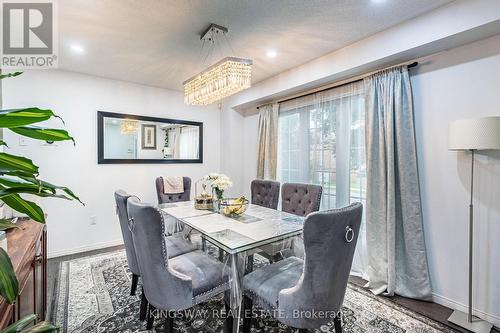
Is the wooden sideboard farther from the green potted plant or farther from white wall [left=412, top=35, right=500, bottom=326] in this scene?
white wall [left=412, top=35, right=500, bottom=326]

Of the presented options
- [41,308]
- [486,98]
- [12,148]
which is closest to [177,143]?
[12,148]

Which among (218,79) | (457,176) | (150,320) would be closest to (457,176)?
(457,176)

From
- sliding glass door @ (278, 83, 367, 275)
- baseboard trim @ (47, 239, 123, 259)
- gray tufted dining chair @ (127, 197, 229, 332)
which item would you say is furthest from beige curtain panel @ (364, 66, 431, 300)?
baseboard trim @ (47, 239, 123, 259)

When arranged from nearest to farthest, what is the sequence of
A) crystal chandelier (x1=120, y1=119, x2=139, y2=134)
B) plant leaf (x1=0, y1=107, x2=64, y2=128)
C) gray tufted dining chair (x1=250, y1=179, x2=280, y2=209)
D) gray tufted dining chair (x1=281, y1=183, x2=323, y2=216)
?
plant leaf (x1=0, y1=107, x2=64, y2=128)
gray tufted dining chair (x1=281, y1=183, x2=323, y2=216)
gray tufted dining chair (x1=250, y1=179, x2=280, y2=209)
crystal chandelier (x1=120, y1=119, x2=139, y2=134)

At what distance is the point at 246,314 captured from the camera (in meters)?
1.69

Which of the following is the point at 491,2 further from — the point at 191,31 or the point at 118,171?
the point at 118,171

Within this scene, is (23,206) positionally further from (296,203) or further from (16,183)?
(296,203)

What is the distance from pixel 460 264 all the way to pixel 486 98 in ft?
4.60

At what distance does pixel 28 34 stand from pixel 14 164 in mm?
2450

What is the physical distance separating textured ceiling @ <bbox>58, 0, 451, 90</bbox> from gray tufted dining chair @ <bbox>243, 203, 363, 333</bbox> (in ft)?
5.46

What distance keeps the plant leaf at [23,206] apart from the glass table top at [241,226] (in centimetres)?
101

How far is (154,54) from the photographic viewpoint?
2.81 meters

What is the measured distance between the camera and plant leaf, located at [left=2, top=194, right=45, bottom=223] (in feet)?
2.21

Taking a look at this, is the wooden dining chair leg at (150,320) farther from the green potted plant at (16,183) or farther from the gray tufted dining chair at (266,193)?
the gray tufted dining chair at (266,193)
